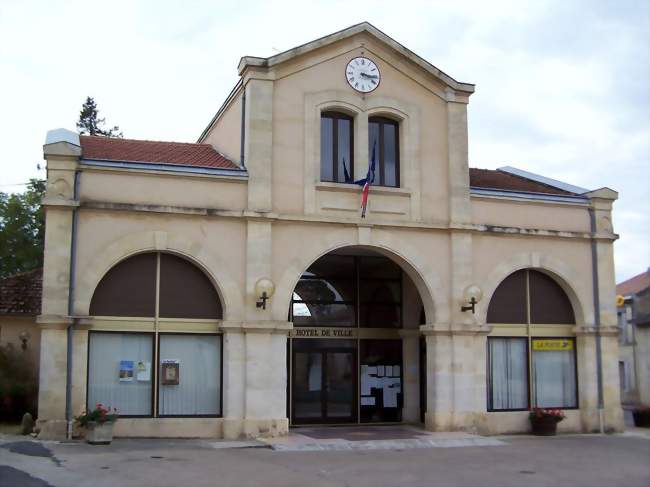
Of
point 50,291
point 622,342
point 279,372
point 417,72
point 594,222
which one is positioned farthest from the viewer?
point 622,342

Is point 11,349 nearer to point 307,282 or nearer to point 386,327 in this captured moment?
point 307,282

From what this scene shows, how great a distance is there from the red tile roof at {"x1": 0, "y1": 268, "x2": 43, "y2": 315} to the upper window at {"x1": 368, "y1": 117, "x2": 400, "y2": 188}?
10066mm

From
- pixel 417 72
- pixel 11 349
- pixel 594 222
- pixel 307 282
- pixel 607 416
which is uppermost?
pixel 417 72

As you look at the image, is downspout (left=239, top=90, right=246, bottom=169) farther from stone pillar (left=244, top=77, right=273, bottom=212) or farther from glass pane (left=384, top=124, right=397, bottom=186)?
glass pane (left=384, top=124, right=397, bottom=186)

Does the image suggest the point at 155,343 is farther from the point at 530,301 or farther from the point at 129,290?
the point at 530,301

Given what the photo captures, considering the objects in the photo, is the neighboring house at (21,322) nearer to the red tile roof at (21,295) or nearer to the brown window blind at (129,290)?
the red tile roof at (21,295)

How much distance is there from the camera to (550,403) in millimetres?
21609

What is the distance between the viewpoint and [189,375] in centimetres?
1848

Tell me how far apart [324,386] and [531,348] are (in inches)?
217

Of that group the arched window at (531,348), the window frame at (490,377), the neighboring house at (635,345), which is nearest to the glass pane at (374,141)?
the arched window at (531,348)

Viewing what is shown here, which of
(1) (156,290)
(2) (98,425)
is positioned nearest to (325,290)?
(1) (156,290)

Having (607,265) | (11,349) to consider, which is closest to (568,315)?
(607,265)

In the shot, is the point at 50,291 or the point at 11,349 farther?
the point at 11,349

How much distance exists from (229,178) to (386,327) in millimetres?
6772
